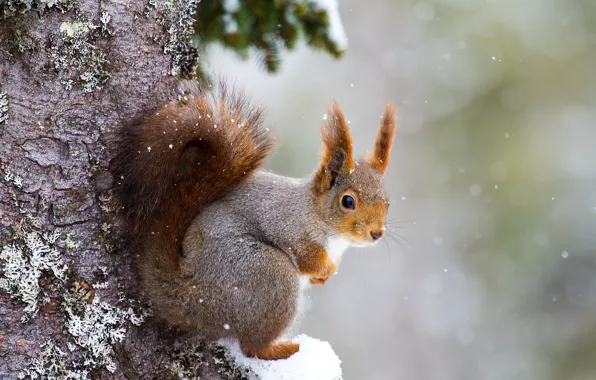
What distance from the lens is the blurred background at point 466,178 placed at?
19.3ft

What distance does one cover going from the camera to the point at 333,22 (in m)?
2.06

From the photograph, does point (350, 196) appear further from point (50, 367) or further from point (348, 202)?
point (50, 367)

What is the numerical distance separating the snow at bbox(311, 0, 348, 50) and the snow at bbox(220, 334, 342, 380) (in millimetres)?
968

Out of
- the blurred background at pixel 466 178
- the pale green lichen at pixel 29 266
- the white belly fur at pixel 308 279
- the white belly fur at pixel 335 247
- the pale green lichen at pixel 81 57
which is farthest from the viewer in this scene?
the blurred background at pixel 466 178

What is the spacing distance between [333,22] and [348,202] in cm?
58

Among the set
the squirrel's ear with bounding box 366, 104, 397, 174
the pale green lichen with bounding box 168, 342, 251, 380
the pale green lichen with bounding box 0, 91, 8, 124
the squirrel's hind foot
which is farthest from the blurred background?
the pale green lichen with bounding box 0, 91, 8, 124

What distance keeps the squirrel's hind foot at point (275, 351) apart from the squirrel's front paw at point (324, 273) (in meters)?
0.23

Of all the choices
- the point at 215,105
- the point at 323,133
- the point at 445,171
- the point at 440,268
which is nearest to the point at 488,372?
the point at 440,268

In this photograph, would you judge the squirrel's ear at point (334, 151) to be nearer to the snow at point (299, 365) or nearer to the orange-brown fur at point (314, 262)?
the orange-brown fur at point (314, 262)

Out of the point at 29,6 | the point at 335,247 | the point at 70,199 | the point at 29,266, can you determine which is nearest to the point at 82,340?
the point at 29,266

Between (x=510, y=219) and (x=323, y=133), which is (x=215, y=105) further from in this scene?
(x=510, y=219)

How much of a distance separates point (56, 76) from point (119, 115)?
0.16 meters

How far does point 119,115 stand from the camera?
1523mm

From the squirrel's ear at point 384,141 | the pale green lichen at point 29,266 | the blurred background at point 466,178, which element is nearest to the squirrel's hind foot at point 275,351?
the pale green lichen at point 29,266
